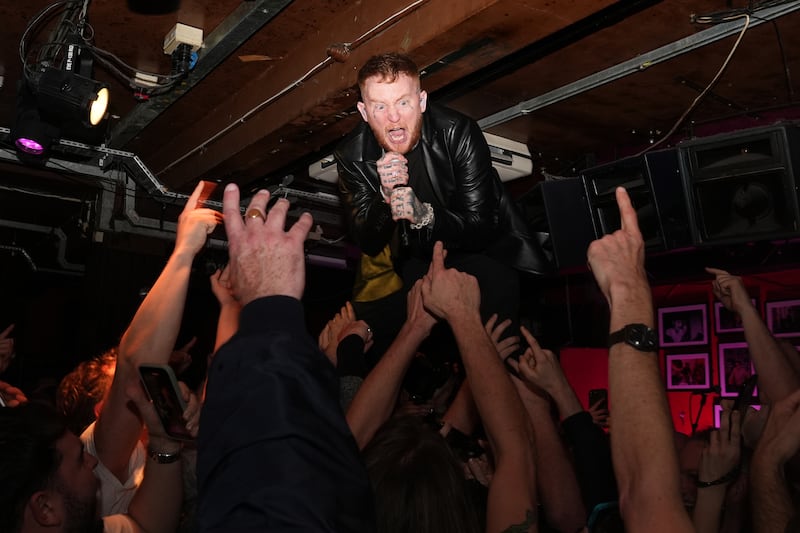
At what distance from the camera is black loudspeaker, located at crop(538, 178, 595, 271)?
357 cm

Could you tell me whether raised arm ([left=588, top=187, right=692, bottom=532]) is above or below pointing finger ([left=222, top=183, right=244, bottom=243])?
below

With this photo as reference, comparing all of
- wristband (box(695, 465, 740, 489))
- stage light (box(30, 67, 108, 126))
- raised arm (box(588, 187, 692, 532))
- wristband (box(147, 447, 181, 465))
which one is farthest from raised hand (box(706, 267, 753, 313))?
stage light (box(30, 67, 108, 126))

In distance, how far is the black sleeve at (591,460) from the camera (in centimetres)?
179

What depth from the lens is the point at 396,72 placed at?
9.12ft

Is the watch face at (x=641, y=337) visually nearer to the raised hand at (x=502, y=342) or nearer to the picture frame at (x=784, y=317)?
the raised hand at (x=502, y=342)

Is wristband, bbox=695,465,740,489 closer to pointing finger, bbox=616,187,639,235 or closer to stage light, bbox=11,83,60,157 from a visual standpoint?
pointing finger, bbox=616,187,639,235

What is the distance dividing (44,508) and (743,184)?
3008mm

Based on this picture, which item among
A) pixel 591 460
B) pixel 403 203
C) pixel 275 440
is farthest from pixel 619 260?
pixel 403 203

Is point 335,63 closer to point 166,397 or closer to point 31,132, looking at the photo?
point 31,132

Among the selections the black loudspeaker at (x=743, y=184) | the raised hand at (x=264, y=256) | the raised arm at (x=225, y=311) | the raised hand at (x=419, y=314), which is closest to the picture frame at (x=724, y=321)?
the black loudspeaker at (x=743, y=184)

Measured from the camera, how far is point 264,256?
3.48ft

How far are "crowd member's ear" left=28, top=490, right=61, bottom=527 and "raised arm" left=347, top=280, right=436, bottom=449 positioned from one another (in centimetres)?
64

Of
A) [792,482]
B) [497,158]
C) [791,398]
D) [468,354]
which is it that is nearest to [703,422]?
[497,158]

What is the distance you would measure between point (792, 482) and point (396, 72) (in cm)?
189
